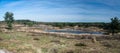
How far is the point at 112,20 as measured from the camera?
244 feet

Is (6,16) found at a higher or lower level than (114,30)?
higher

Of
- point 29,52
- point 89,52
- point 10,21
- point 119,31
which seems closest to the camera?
point 29,52

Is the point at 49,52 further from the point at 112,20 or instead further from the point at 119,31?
the point at 119,31

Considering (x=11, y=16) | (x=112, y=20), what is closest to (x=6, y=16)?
(x=11, y=16)

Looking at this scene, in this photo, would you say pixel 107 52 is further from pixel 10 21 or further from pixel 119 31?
pixel 10 21

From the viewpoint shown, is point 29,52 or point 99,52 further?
point 99,52

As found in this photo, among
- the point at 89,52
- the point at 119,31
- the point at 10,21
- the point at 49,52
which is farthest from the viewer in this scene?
the point at 10,21

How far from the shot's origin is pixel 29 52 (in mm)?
18438

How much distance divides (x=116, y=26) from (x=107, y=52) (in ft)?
176

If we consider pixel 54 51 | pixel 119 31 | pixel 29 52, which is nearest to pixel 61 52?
pixel 54 51

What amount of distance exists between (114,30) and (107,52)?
184 feet

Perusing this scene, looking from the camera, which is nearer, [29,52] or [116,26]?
[29,52]

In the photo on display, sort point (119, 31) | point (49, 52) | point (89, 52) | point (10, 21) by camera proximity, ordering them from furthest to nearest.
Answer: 1. point (10, 21)
2. point (119, 31)
3. point (89, 52)
4. point (49, 52)

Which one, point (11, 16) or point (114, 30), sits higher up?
point (11, 16)
